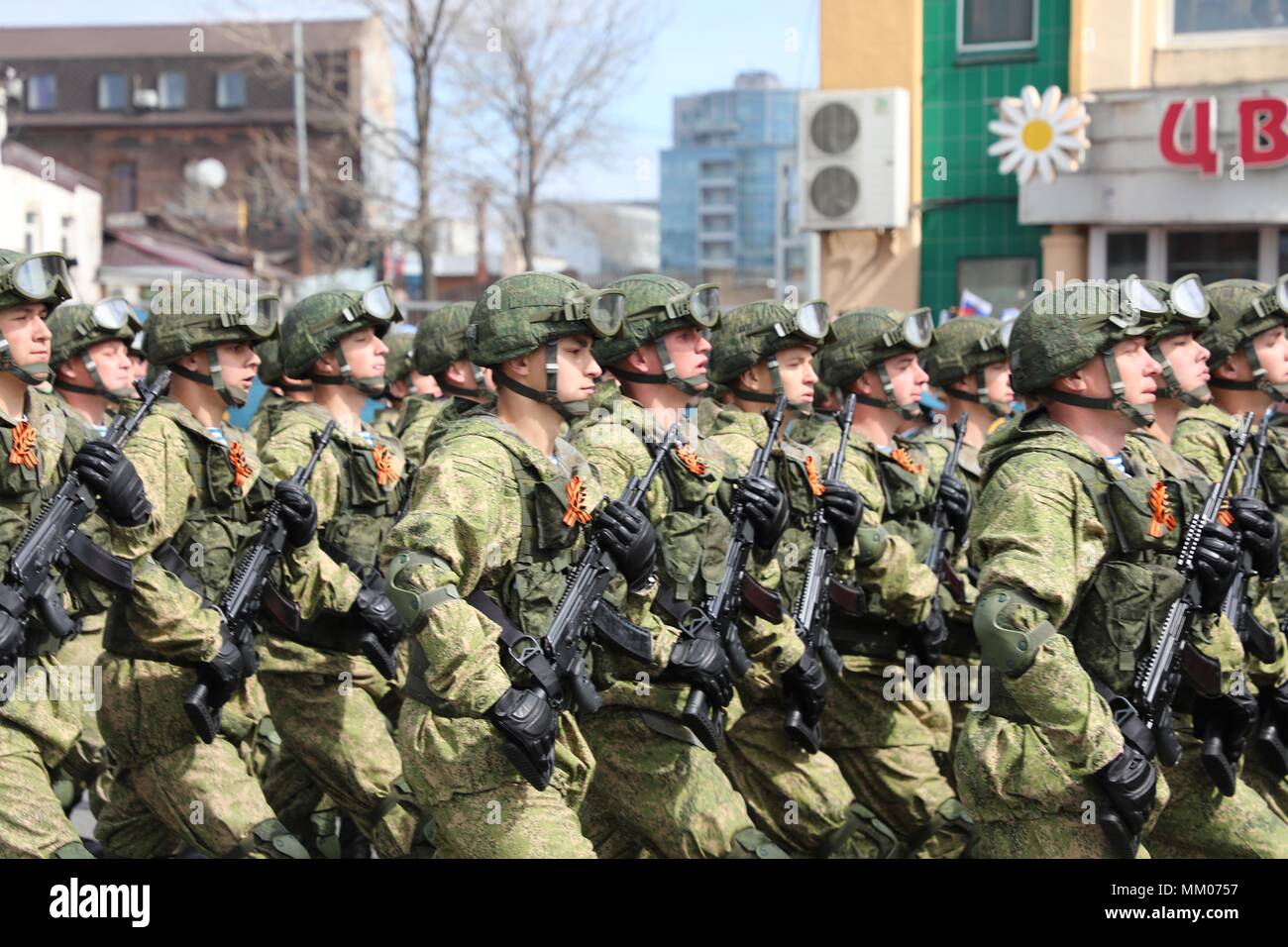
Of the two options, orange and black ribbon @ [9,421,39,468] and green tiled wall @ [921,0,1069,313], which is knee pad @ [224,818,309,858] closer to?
orange and black ribbon @ [9,421,39,468]

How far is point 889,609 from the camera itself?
285 inches

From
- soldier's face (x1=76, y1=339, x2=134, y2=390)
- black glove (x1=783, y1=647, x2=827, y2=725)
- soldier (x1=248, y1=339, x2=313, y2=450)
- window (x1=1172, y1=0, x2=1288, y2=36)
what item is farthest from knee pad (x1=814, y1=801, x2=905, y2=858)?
window (x1=1172, y1=0, x2=1288, y2=36)

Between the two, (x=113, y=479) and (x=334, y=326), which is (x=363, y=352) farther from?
(x=113, y=479)

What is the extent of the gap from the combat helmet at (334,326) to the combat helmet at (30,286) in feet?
5.72

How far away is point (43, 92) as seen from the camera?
53.6 metres

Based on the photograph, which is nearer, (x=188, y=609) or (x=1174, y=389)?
(x=1174, y=389)

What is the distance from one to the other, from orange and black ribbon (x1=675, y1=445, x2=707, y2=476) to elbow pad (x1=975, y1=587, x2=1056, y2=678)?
1726 mm

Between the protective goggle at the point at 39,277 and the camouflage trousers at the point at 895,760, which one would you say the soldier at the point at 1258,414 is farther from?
the protective goggle at the point at 39,277

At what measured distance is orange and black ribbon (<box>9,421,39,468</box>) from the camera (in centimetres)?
604

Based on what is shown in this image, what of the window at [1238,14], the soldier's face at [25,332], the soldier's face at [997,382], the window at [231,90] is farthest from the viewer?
the window at [231,90]

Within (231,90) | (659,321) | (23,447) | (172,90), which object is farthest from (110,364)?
(172,90)

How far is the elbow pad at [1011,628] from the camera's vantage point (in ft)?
15.1

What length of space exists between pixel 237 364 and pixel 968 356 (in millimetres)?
3926

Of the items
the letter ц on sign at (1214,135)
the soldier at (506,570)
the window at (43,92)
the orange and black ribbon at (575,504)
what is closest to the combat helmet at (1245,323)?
the soldier at (506,570)
